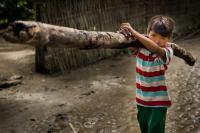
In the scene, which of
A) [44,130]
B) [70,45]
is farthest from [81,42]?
[44,130]

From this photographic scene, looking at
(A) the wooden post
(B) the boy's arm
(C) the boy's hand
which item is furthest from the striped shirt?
(A) the wooden post

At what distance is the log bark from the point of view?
2.84 metres

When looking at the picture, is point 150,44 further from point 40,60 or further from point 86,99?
point 40,60

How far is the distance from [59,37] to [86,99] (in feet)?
12.1

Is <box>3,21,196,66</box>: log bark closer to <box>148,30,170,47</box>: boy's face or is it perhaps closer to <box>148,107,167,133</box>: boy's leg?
<box>148,30,170,47</box>: boy's face

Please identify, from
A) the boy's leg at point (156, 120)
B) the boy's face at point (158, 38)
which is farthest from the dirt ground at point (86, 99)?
the boy's face at point (158, 38)

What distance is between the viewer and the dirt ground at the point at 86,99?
5.63 meters

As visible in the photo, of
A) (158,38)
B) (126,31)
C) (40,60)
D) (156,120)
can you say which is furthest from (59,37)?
(40,60)

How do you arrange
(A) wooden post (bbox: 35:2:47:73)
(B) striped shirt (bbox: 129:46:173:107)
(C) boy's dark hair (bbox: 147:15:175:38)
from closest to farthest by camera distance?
(C) boy's dark hair (bbox: 147:15:175:38), (B) striped shirt (bbox: 129:46:173:107), (A) wooden post (bbox: 35:2:47:73)

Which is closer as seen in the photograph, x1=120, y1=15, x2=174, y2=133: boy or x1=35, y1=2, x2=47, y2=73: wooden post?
x1=120, y1=15, x2=174, y2=133: boy

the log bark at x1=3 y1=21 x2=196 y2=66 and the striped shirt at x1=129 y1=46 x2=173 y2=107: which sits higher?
the log bark at x1=3 y1=21 x2=196 y2=66

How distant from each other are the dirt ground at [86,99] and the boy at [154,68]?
1291mm

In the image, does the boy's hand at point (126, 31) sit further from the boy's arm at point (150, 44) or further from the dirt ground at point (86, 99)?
the dirt ground at point (86, 99)

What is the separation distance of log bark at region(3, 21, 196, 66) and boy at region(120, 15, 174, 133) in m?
0.13
